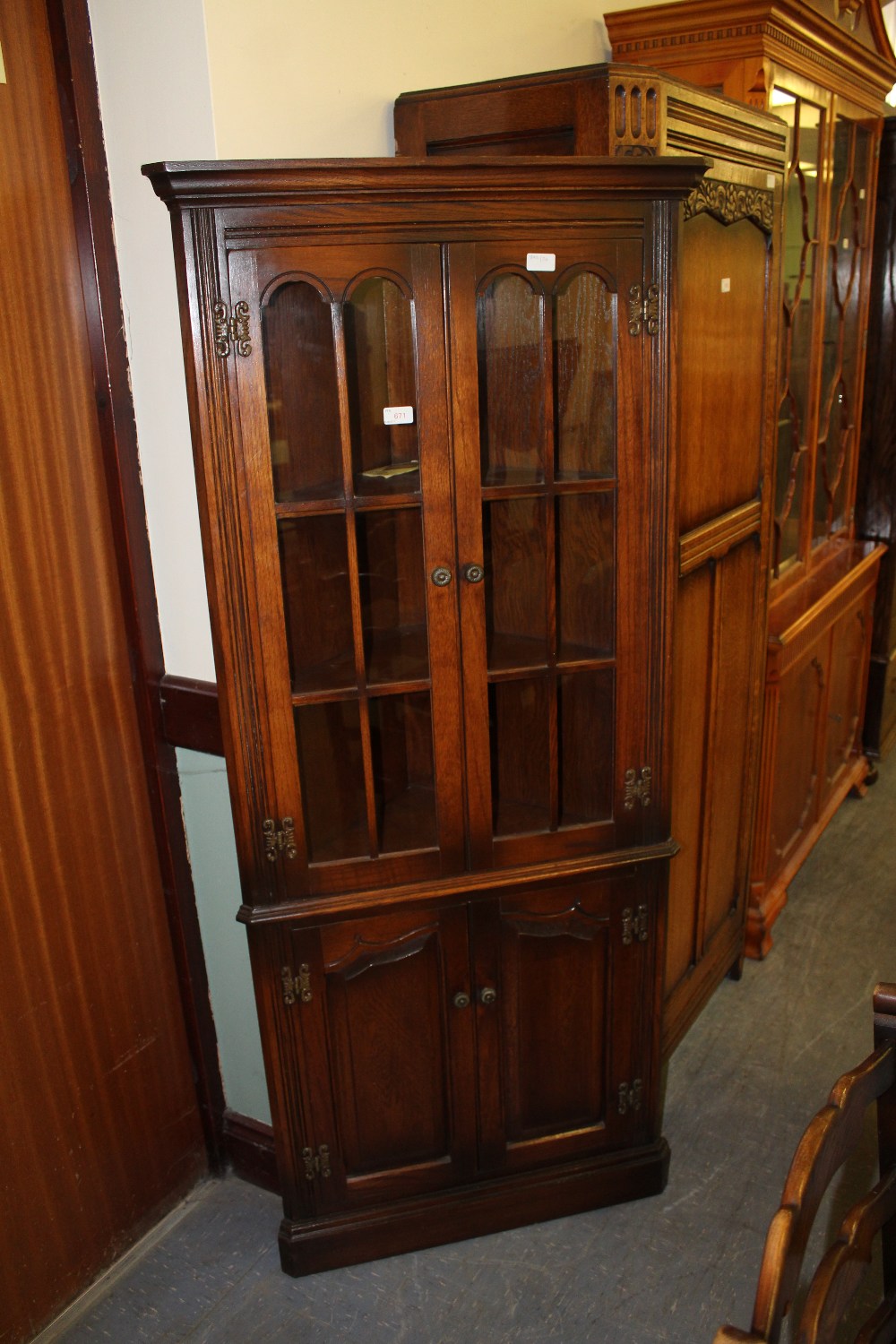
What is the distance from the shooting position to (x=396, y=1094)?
204 centimetres

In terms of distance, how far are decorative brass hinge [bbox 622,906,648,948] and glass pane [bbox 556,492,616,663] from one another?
1.68 ft

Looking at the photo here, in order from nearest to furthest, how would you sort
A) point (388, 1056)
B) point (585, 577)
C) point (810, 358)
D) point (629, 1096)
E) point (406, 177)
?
1. point (406, 177)
2. point (585, 577)
3. point (388, 1056)
4. point (629, 1096)
5. point (810, 358)

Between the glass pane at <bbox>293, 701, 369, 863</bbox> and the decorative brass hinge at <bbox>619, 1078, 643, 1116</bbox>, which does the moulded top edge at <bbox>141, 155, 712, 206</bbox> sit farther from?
the decorative brass hinge at <bbox>619, 1078, 643, 1116</bbox>

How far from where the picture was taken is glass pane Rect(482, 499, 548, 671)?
1.81m

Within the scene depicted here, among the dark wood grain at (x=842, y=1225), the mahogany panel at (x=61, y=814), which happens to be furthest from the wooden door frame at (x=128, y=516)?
the dark wood grain at (x=842, y=1225)

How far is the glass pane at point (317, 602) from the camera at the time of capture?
1.71 meters

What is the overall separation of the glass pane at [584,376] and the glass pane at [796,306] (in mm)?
1100

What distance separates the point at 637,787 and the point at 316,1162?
3.00ft

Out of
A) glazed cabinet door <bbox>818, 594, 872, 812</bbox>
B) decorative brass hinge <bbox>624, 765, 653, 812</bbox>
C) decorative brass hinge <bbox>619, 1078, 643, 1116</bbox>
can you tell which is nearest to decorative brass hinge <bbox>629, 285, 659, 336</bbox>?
decorative brass hinge <bbox>624, 765, 653, 812</bbox>

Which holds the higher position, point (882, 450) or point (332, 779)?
point (882, 450)

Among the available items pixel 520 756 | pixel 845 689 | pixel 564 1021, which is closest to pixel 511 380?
pixel 520 756

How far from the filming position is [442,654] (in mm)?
1791

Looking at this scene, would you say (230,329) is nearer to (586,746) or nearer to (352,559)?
(352,559)

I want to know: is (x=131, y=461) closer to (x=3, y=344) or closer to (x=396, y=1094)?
(x=3, y=344)
